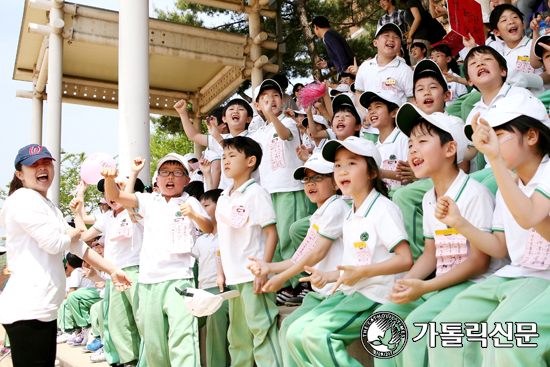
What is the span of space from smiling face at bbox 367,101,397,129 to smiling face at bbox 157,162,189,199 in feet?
5.92

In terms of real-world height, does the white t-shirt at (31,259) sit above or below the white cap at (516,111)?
below

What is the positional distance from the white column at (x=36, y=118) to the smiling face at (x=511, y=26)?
12196 millimetres

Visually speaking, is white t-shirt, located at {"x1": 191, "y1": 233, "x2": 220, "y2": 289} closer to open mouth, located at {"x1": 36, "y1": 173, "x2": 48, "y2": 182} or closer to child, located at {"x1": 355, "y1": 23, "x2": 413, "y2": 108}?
open mouth, located at {"x1": 36, "y1": 173, "x2": 48, "y2": 182}


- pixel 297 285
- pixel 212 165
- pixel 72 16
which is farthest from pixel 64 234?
pixel 72 16

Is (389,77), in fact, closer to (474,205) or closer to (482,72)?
(482,72)

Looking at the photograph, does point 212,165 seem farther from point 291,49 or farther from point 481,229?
point 291,49

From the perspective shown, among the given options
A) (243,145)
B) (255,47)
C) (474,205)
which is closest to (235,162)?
(243,145)

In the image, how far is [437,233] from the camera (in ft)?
9.34

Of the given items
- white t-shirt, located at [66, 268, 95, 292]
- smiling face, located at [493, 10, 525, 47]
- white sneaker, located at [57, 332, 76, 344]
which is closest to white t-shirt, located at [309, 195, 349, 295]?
smiling face, located at [493, 10, 525, 47]

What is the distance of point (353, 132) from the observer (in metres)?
4.89

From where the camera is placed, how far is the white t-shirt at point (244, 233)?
12.7ft

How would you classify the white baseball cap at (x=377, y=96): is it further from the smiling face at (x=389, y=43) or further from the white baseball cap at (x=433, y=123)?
the white baseball cap at (x=433, y=123)

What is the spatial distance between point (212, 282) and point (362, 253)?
7.11ft

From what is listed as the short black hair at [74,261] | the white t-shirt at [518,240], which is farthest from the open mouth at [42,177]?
the short black hair at [74,261]
